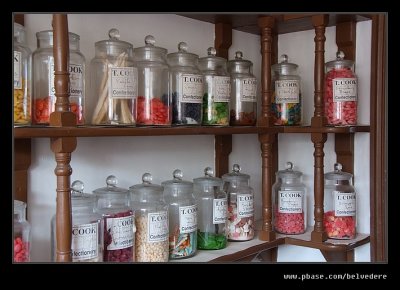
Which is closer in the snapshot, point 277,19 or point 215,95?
point 215,95

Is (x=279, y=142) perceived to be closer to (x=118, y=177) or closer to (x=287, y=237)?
(x=287, y=237)

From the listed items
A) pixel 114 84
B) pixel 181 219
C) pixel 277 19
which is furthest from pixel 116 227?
pixel 277 19

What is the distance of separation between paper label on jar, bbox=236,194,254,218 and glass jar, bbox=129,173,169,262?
0.87 feet

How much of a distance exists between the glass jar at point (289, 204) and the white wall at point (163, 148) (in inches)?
5.8

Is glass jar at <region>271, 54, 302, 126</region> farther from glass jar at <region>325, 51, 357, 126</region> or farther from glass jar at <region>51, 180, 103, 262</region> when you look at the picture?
glass jar at <region>51, 180, 103, 262</region>

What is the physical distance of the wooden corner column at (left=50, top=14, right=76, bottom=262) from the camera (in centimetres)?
81

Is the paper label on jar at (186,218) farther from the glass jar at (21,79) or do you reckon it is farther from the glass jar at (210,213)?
the glass jar at (21,79)

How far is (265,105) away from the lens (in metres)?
1.29

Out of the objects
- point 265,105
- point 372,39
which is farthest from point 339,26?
point 265,105

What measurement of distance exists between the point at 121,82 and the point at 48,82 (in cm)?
14

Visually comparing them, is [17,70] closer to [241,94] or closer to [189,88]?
[189,88]

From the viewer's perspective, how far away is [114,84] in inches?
37.6

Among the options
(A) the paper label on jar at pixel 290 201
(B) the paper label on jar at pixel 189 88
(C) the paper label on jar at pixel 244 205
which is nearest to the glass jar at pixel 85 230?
(B) the paper label on jar at pixel 189 88

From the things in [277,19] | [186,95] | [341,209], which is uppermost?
[277,19]
